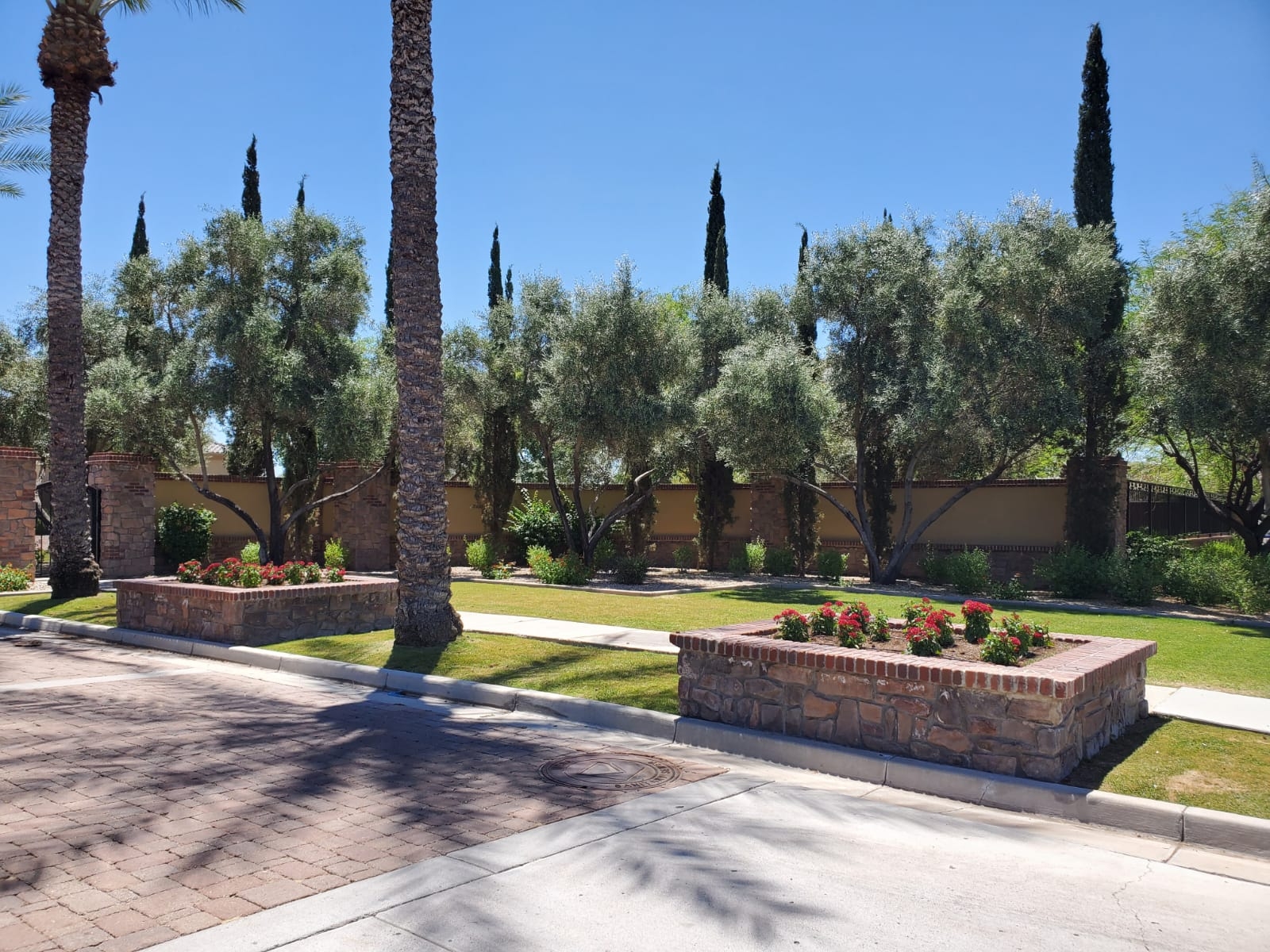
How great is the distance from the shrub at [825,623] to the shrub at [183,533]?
18.9 m

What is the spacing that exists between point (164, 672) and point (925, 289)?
53.8ft

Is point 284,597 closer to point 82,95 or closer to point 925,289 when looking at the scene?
point 82,95

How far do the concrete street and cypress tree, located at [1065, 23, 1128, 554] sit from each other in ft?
50.5

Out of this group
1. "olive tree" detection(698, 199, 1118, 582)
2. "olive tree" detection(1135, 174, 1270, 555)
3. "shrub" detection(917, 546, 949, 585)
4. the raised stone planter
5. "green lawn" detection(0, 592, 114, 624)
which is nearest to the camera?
the raised stone planter

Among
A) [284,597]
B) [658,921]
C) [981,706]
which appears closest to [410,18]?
[284,597]

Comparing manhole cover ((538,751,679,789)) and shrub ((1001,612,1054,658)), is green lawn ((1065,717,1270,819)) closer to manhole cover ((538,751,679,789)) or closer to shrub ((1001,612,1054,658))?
shrub ((1001,612,1054,658))

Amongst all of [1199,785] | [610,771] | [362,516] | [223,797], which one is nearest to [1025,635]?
[1199,785]

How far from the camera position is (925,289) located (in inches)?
796

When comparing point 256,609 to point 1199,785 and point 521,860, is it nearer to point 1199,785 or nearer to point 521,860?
point 521,860

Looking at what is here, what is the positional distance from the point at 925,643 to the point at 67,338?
51.7ft

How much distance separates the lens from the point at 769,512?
25.5 m

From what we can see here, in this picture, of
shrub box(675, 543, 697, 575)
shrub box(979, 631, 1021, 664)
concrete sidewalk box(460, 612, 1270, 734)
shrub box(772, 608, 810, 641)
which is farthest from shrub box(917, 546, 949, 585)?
shrub box(979, 631, 1021, 664)

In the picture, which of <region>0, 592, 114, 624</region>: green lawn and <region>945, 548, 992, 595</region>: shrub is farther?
<region>945, 548, 992, 595</region>: shrub

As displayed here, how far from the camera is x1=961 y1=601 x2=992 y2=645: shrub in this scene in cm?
769
